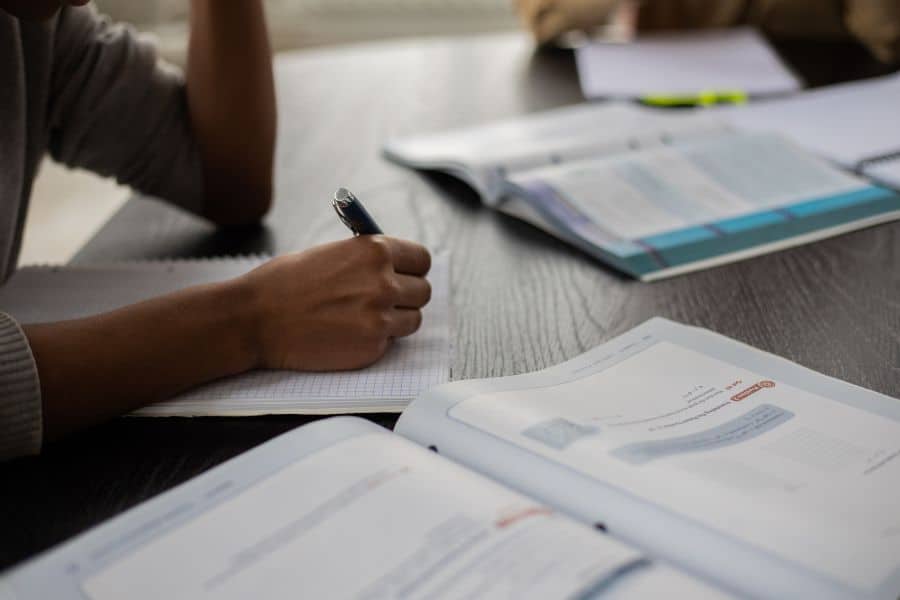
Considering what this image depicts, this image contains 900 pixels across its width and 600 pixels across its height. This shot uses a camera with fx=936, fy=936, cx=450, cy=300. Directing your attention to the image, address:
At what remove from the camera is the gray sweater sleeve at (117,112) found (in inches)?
36.3

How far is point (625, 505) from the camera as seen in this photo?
445 mm

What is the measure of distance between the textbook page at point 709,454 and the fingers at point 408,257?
5.9 inches

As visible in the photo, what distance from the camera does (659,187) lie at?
0.92 metres

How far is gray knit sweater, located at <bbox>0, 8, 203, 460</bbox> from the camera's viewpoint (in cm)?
84

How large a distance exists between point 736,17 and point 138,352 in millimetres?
1348

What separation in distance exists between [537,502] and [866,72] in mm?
1190

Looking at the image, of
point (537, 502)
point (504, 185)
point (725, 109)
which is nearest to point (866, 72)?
point (725, 109)

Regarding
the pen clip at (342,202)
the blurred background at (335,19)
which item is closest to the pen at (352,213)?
the pen clip at (342,202)

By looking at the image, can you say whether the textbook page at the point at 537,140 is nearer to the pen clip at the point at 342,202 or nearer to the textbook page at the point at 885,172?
the textbook page at the point at 885,172

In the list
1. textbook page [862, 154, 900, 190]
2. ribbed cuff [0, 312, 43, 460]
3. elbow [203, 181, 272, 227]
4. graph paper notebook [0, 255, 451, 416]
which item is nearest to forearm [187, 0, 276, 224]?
elbow [203, 181, 272, 227]

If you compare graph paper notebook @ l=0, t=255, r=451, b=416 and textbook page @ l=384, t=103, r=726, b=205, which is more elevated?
textbook page @ l=384, t=103, r=726, b=205

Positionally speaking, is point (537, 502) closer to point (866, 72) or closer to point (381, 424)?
point (381, 424)

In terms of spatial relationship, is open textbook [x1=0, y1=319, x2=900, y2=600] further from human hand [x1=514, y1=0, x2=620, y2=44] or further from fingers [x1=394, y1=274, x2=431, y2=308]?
human hand [x1=514, y1=0, x2=620, y2=44]

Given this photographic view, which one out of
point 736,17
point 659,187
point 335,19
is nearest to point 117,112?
point 659,187
